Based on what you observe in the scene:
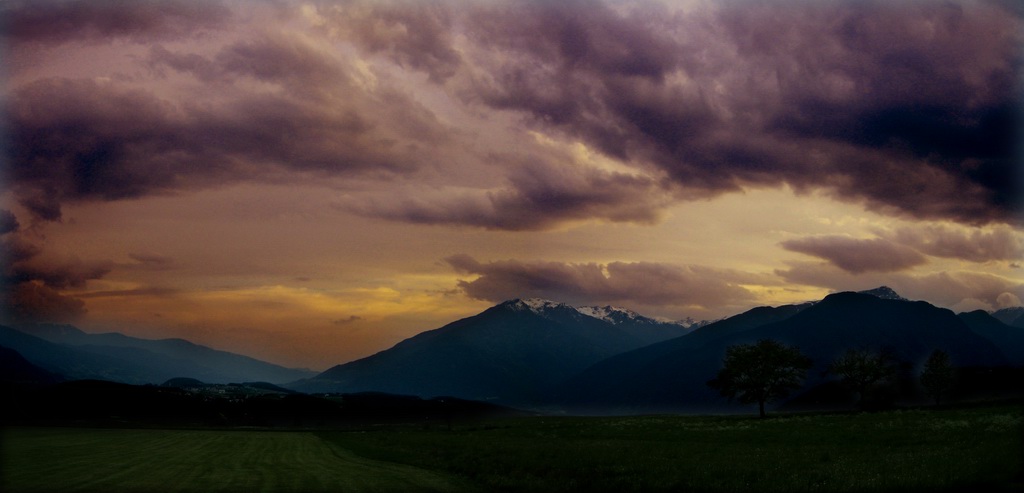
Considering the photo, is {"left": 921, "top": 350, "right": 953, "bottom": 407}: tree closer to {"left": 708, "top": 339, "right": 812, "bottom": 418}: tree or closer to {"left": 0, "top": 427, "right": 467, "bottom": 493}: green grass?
{"left": 708, "top": 339, "right": 812, "bottom": 418}: tree

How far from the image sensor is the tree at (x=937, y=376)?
14212 cm

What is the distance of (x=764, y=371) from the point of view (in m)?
116

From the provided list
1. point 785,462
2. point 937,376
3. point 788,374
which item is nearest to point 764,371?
point 788,374

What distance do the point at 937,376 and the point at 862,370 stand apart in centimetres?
3695

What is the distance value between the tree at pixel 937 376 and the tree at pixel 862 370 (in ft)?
93.0

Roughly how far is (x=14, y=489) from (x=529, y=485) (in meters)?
28.8

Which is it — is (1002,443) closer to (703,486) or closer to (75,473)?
(703,486)

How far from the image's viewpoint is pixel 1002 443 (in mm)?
38250

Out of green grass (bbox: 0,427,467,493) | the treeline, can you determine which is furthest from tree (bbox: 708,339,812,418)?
green grass (bbox: 0,427,467,493)

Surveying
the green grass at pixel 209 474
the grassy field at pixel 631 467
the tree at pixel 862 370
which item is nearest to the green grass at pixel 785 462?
the grassy field at pixel 631 467

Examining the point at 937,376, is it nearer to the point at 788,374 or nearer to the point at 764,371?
the point at 788,374

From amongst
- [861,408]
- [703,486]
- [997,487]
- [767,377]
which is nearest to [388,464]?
[703,486]

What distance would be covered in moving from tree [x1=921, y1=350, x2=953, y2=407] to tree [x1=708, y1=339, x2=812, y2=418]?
45.9m

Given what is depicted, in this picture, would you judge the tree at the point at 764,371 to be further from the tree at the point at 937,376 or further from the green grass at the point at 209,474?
the green grass at the point at 209,474
